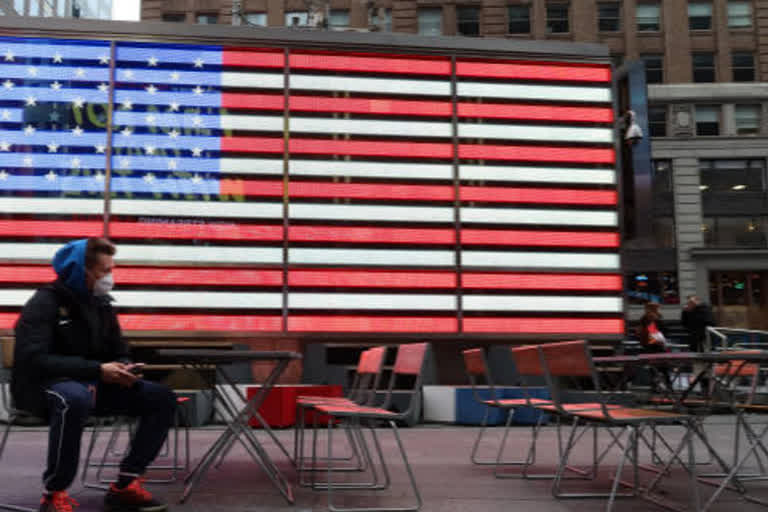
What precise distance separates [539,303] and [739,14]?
81.9 ft

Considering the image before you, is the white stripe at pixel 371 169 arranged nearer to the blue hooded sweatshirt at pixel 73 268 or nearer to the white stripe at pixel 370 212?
the white stripe at pixel 370 212

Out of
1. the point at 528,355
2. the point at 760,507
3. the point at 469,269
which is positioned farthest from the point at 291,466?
the point at 469,269

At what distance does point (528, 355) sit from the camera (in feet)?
16.1

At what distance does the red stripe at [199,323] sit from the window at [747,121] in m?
24.8

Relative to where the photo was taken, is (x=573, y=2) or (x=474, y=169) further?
(x=573, y=2)

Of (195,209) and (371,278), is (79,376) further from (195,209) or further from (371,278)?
(371,278)

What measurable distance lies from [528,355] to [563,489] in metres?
0.99

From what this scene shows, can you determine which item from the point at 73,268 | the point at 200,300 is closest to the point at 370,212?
the point at 200,300

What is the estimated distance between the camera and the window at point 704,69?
2869cm

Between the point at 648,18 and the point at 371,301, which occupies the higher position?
the point at 648,18

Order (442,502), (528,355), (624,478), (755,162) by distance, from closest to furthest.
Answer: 1. (442,502)
2. (528,355)
3. (624,478)
4. (755,162)

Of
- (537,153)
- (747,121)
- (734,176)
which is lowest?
(537,153)

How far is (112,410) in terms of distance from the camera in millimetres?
4164

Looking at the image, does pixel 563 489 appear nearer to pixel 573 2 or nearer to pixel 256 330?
pixel 256 330
